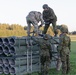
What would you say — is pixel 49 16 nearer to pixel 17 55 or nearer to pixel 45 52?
pixel 17 55

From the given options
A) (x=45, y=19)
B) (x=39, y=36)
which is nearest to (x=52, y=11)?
(x=45, y=19)

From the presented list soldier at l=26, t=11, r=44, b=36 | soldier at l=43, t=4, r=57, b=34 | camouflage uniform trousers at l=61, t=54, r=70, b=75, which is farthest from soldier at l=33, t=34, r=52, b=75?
soldier at l=43, t=4, r=57, b=34

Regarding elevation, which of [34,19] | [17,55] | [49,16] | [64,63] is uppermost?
[49,16]

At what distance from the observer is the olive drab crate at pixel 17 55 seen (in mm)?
13672

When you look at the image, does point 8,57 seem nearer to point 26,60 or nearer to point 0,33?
point 26,60

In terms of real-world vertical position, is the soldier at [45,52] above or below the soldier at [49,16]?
below

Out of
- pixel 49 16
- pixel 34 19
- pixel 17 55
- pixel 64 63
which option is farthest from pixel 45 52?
pixel 49 16

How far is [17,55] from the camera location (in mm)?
13711

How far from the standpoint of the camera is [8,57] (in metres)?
13.9

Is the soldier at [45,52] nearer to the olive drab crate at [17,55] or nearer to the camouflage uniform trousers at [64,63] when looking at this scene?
the camouflage uniform trousers at [64,63]

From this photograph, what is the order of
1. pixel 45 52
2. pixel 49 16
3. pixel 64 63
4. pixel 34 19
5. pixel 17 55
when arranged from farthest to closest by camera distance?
1. pixel 49 16
2. pixel 34 19
3. pixel 17 55
4. pixel 64 63
5. pixel 45 52

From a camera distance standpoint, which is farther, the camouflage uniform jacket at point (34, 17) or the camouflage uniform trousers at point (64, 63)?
the camouflage uniform jacket at point (34, 17)

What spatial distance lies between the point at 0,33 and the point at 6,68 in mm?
74861

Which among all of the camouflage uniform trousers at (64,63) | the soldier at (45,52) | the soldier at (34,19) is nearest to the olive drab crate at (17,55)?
the soldier at (34,19)
